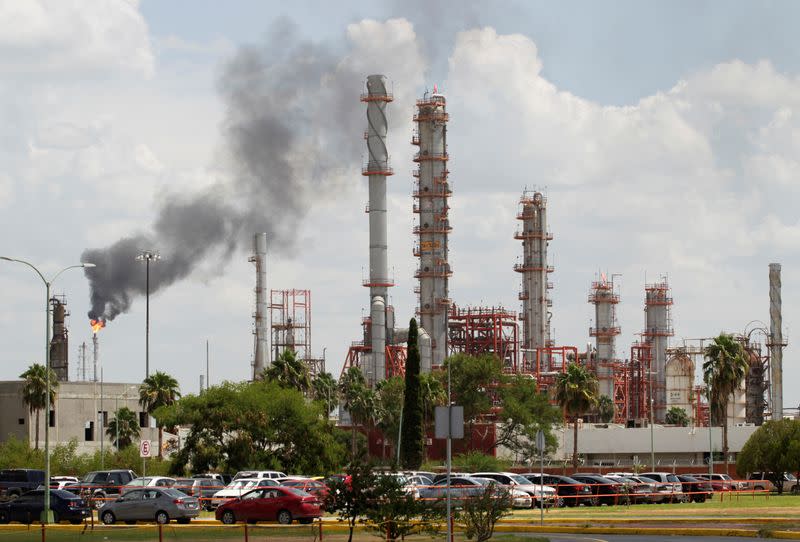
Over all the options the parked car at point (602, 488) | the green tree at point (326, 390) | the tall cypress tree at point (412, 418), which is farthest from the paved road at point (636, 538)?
the green tree at point (326, 390)

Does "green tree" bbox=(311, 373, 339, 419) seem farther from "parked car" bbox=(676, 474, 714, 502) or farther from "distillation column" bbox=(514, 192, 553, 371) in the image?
"parked car" bbox=(676, 474, 714, 502)

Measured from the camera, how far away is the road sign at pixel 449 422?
3080cm

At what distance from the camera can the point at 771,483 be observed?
9000 centimetres

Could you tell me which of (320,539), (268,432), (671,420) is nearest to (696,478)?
(268,432)

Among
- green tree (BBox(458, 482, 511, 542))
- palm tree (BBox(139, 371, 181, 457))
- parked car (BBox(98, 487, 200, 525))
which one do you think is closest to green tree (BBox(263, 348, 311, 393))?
palm tree (BBox(139, 371, 181, 457))

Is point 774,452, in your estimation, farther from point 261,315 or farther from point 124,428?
point 261,315

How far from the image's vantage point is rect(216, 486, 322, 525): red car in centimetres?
4831

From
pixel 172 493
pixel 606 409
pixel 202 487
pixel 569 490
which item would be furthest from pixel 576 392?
pixel 172 493

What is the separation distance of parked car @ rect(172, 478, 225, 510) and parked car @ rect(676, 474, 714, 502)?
2331 cm

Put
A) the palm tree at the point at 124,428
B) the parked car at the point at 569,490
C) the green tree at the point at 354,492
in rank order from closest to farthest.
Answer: the green tree at the point at 354,492
the parked car at the point at 569,490
the palm tree at the point at 124,428

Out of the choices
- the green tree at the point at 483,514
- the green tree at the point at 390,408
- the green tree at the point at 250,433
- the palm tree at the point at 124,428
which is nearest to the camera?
the green tree at the point at 483,514

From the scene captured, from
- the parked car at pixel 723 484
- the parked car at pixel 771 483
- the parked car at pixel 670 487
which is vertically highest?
the parked car at pixel 670 487

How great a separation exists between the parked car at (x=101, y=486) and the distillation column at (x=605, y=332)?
105201 millimetres

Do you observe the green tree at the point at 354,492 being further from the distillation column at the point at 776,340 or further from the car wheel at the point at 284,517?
the distillation column at the point at 776,340
